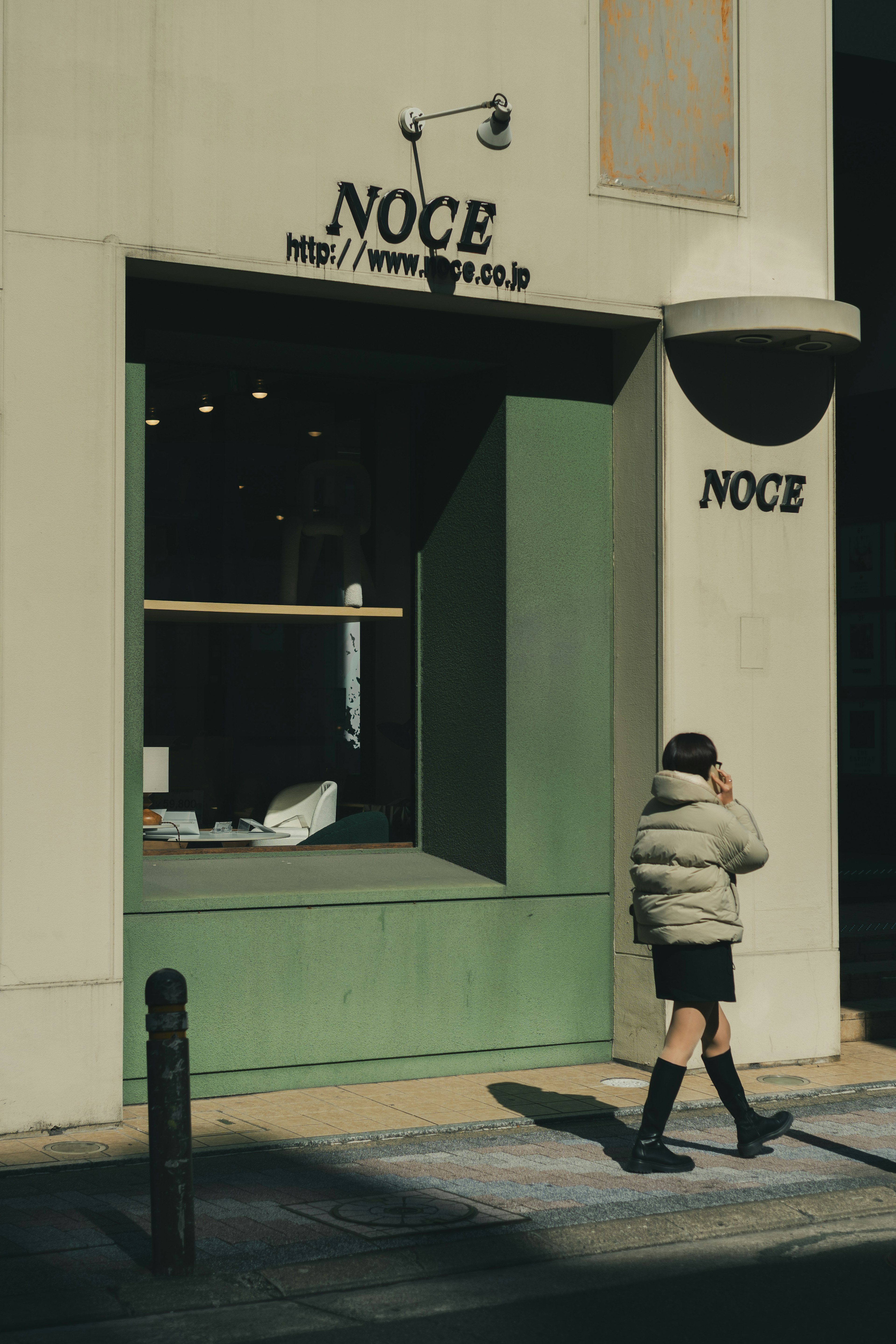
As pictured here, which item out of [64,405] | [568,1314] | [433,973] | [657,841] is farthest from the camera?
[433,973]

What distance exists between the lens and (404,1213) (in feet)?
19.8

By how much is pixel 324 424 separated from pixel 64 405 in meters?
2.20

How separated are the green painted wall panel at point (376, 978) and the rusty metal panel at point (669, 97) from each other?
13.4 feet

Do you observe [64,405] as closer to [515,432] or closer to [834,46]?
[515,432]

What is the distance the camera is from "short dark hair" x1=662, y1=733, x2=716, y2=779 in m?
6.76

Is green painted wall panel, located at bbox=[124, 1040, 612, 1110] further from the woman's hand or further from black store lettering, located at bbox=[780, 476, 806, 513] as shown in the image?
black store lettering, located at bbox=[780, 476, 806, 513]

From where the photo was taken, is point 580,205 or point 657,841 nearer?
point 657,841

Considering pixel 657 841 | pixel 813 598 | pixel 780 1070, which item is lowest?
pixel 780 1070

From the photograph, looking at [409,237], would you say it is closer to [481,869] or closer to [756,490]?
[756,490]

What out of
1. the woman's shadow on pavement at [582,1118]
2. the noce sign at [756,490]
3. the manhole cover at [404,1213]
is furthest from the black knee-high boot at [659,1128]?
the noce sign at [756,490]

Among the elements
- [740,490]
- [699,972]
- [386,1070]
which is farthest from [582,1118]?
[740,490]

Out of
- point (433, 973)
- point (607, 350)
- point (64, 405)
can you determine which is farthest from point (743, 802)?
point (64, 405)

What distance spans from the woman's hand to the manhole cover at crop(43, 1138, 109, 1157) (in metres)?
3.03

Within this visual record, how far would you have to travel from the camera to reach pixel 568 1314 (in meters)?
5.05
